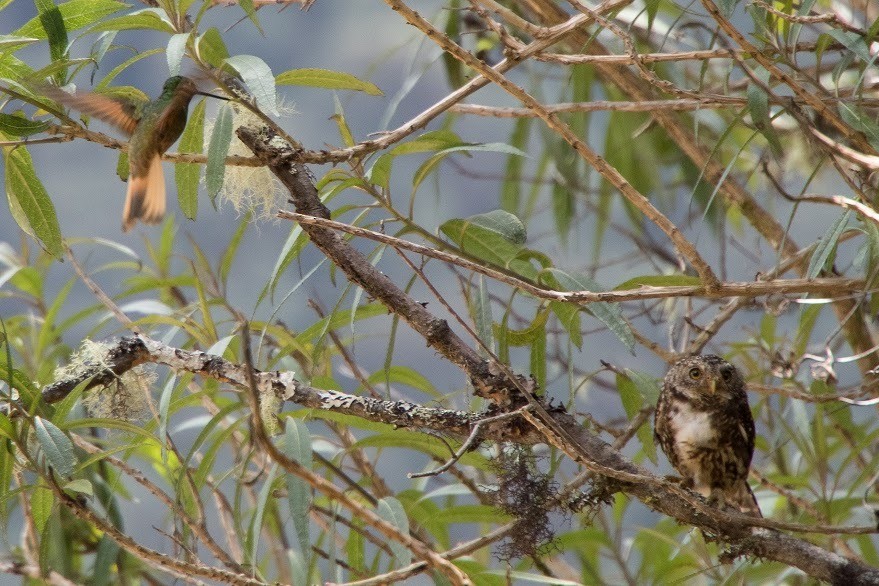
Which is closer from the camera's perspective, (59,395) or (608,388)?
(59,395)

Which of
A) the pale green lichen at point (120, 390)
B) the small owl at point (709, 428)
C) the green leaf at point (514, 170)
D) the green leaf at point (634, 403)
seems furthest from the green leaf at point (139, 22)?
the small owl at point (709, 428)

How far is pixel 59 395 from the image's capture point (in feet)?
4.42

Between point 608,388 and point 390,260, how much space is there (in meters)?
1.30

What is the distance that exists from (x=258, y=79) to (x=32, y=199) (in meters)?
0.49

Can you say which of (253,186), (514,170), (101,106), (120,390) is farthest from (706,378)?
(101,106)

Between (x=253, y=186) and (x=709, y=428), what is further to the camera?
(x=709, y=428)

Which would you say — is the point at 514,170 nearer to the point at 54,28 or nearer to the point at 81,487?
the point at 54,28

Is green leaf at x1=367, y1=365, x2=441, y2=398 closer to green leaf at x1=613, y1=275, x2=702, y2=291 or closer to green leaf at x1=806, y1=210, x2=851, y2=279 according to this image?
green leaf at x1=613, y1=275, x2=702, y2=291

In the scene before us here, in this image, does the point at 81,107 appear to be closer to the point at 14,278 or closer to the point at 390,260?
the point at 14,278

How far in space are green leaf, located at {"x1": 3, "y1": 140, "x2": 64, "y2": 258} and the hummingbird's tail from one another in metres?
0.10

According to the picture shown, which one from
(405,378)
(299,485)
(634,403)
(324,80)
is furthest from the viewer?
(405,378)

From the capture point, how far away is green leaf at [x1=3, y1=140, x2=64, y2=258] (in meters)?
1.38

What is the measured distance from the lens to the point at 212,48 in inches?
46.1

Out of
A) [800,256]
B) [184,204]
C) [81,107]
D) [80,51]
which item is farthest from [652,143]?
[80,51]
